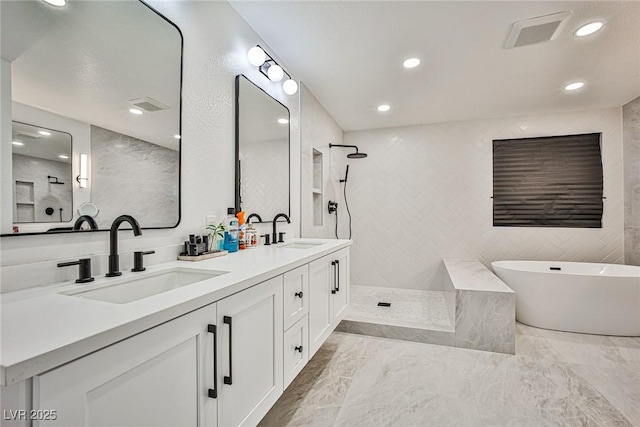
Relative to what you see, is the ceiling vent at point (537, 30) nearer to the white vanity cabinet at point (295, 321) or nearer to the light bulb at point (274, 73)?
the light bulb at point (274, 73)

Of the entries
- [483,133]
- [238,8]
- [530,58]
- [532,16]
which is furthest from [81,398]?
[483,133]

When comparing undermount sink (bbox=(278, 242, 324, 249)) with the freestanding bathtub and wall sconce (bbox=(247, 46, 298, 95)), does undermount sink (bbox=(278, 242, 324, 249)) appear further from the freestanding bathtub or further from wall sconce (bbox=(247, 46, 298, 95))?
the freestanding bathtub

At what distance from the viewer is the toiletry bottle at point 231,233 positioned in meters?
1.71

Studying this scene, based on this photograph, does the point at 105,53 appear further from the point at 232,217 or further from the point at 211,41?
the point at 232,217

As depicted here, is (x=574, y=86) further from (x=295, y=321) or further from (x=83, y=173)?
(x=83, y=173)

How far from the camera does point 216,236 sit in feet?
5.50

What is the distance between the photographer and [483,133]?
3.85 meters

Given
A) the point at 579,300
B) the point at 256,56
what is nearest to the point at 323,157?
the point at 256,56

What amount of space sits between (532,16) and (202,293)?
2.43 m

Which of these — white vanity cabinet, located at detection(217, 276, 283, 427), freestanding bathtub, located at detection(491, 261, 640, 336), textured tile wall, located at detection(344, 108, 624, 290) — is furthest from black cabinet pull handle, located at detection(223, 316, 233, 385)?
textured tile wall, located at detection(344, 108, 624, 290)

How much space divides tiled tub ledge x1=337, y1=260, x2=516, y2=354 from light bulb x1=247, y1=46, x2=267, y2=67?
2.32m

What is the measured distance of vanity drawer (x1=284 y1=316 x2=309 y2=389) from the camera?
141cm

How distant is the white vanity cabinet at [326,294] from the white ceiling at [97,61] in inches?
41.1

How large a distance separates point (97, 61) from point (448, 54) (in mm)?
2301
